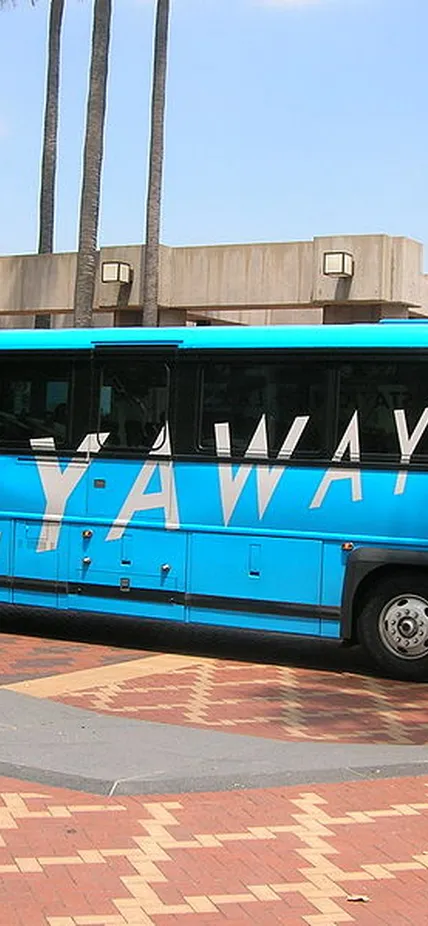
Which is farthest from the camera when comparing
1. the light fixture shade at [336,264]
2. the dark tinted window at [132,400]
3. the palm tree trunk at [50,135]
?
the palm tree trunk at [50,135]

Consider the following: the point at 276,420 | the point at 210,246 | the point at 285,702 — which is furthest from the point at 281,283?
the point at 285,702

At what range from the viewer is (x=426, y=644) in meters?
11.3

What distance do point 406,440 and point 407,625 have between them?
162 centimetres

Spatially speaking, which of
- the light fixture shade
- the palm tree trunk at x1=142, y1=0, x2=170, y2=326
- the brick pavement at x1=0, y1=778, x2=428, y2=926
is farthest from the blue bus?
the palm tree trunk at x1=142, y1=0, x2=170, y2=326

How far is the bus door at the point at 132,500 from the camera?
12.3 meters

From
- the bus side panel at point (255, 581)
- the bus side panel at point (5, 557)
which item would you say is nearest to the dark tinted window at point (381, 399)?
the bus side panel at point (255, 581)

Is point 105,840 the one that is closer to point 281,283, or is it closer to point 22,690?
point 22,690

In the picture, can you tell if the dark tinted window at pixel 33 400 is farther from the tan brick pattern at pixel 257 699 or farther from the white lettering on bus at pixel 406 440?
the white lettering on bus at pixel 406 440

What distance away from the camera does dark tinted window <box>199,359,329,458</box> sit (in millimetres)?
11664

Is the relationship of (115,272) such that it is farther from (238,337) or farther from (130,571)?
(130,571)

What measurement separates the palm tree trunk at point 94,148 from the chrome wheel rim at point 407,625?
12385 mm

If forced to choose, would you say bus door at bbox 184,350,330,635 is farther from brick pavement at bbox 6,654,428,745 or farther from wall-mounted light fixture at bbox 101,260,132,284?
wall-mounted light fixture at bbox 101,260,132,284

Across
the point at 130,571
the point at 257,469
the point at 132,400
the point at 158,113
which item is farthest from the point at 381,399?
the point at 158,113

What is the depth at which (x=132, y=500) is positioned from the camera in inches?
492
